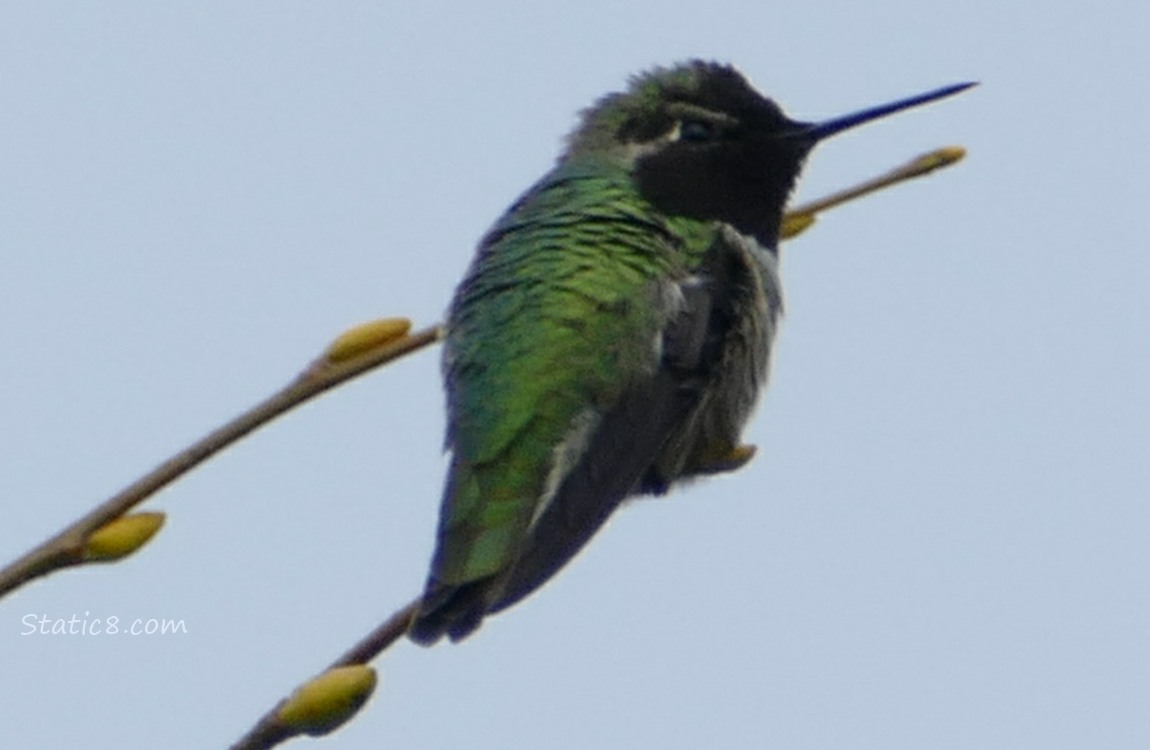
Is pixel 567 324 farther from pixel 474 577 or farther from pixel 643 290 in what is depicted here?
pixel 474 577

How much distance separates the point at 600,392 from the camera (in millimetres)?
4832

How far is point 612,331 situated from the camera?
4922 mm

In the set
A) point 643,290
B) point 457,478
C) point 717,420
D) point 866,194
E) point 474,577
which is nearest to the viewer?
point 866,194

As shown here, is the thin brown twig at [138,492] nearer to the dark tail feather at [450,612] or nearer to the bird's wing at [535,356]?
the dark tail feather at [450,612]

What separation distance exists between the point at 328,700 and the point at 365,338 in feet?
2.94

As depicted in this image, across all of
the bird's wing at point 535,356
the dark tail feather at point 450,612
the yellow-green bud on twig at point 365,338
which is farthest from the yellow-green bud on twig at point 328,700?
the bird's wing at point 535,356

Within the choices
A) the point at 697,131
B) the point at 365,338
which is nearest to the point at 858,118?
the point at 697,131

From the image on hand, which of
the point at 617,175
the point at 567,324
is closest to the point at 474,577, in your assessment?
the point at 567,324

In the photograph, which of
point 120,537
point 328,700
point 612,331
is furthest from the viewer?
point 612,331

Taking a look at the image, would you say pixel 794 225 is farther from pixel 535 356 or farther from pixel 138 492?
pixel 138 492

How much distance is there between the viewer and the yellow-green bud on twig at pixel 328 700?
2.41m

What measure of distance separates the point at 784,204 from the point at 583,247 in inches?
43.3

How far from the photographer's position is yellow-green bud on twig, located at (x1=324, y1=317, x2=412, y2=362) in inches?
122

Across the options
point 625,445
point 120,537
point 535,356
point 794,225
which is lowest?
point 625,445
